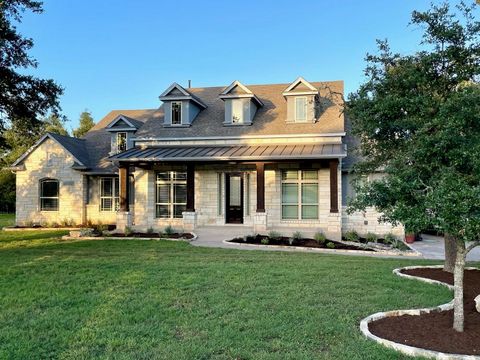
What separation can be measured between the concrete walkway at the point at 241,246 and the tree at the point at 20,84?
695 cm

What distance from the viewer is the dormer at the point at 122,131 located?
69.8 feet

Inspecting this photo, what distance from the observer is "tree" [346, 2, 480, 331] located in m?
4.88

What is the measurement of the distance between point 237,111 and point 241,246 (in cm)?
809

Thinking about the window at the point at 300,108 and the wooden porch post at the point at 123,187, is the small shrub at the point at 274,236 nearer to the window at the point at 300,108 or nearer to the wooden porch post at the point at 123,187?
the window at the point at 300,108

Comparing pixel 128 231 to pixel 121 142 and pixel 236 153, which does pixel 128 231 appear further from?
pixel 121 142

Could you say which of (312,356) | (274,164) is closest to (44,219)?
(274,164)

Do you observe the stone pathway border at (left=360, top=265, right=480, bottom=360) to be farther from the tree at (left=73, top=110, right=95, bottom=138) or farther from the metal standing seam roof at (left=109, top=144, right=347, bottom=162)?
the tree at (left=73, top=110, right=95, bottom=138)

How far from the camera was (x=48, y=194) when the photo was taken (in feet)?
72.0

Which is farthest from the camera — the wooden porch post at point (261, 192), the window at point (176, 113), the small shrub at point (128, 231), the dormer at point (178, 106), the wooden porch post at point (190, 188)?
the window at point (176, 113)

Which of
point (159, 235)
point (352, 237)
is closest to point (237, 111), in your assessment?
point (159, 235)

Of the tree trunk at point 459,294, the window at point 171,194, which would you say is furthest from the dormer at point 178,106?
the tree trunk at point 459,294

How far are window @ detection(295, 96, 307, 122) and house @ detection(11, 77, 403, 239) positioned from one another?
46 mm

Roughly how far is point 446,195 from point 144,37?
20079 mm

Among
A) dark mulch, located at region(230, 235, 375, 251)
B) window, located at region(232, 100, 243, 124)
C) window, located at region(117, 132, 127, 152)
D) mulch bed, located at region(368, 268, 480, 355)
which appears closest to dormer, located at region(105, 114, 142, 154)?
window, located at region(117, 132, 127, 152)
